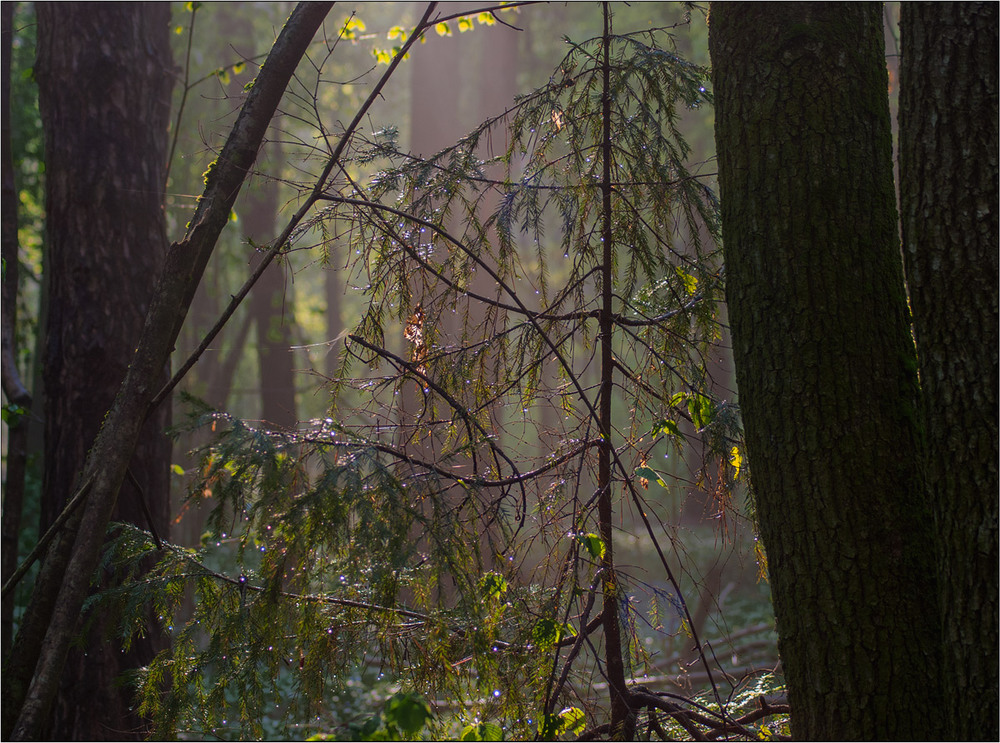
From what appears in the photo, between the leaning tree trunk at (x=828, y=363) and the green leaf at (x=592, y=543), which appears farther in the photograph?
the green leaf at (x=592, y=543)

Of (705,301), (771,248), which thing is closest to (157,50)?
(705,301)

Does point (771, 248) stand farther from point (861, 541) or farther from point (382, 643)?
point (382, 643)

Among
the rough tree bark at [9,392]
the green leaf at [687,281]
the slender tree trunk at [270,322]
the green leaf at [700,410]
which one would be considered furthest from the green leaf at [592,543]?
the slender tree trunk at [270,322]

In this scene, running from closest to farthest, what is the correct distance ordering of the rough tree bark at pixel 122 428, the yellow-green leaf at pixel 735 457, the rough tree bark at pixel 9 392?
the rough tree bark at pixel 122 428
the yellow-green leaf at pixel 735 457
the rough tree bark at pixel 9 392

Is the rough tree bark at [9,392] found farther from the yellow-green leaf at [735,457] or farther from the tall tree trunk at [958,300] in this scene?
the tall tree trunk at [958,300]

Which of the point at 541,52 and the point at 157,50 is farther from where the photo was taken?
the point at 541,52

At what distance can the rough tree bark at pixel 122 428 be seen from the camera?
1794mm

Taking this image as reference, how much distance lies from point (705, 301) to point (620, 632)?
1280mm

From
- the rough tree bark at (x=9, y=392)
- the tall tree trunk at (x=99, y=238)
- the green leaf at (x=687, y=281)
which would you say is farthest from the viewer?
the rough tree bark at (x=9, y=392)

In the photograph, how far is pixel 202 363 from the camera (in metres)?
15.5

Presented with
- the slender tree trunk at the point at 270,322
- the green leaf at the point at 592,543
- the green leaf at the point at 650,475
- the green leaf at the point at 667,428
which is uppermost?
the slender tree trunk at the point at 270,322

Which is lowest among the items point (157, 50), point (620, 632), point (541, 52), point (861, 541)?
point (620, 632)

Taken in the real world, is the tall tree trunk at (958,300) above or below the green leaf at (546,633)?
above

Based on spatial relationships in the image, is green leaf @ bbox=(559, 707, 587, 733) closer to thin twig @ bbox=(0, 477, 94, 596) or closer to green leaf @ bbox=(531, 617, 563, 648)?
green leaf @ bbox=(531, 617, 563, 648)
